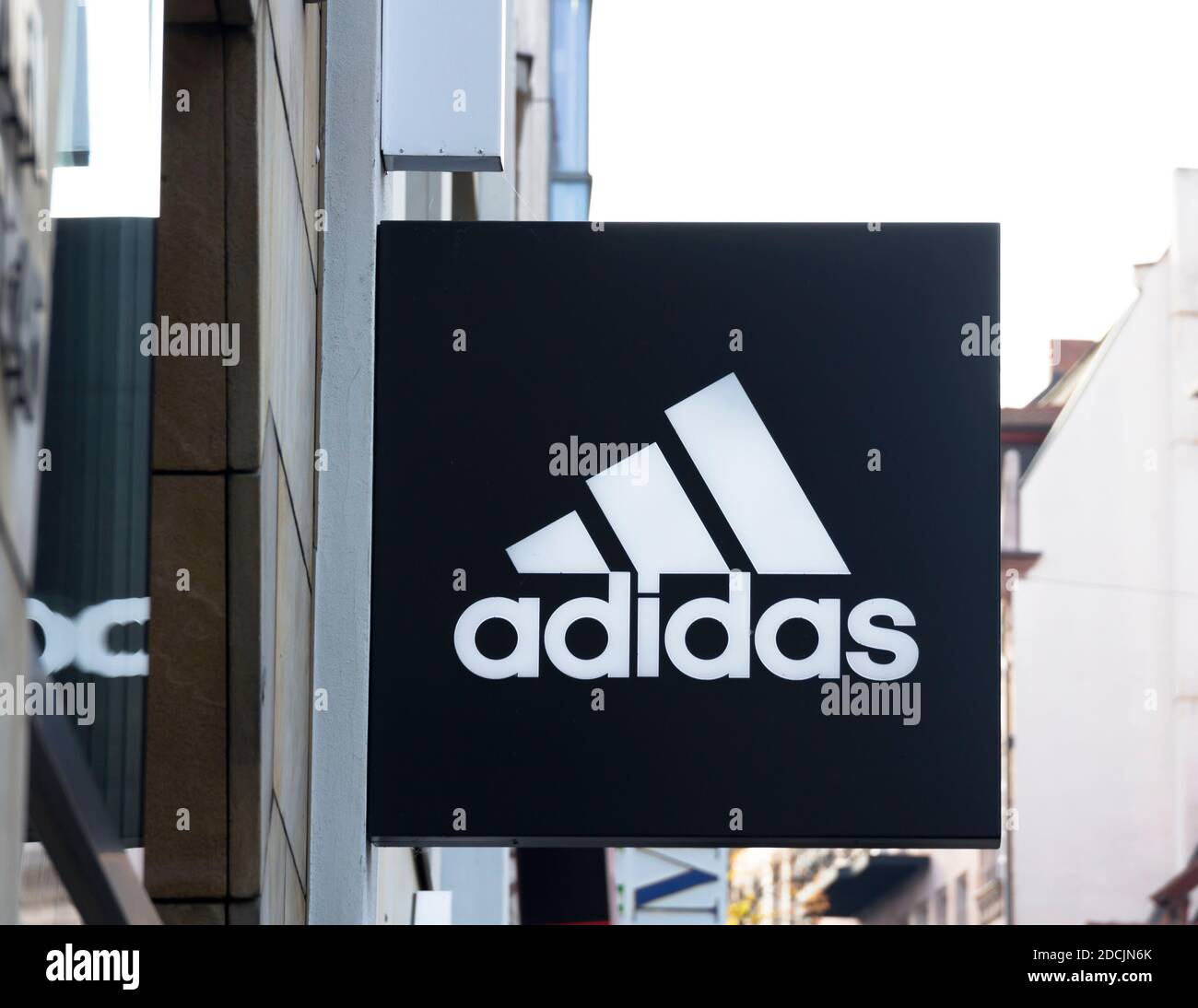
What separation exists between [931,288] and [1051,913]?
142 feet

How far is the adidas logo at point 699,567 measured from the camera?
15.7 ft

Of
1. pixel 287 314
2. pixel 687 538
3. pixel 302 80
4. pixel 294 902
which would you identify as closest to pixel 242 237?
pixel 287 314

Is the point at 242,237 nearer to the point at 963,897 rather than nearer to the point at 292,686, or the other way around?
the point at 292,686

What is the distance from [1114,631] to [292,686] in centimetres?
4535

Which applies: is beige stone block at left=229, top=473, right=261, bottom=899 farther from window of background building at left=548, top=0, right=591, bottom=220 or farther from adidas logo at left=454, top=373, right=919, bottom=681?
window of background building at left=548, top=0, right=591, bottom=220

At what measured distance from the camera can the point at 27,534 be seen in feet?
8.32

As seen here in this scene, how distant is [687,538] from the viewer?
4879mm

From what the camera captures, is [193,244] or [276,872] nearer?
[193,244]

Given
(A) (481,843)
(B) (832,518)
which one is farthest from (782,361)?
(A) (481,843)

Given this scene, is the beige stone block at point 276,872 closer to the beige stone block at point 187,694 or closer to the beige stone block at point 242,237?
the beige stone block at point 187,694

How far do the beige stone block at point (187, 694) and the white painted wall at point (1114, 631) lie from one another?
42.6m

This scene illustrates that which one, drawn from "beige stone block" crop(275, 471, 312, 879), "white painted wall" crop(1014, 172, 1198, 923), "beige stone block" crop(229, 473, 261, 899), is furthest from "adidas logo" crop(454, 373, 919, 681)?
"white painted wall" crop(1014, 172, 1198, 923)

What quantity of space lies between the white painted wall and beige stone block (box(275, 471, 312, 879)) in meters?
41.6

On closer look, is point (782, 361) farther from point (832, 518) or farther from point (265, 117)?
point (265, 117)
